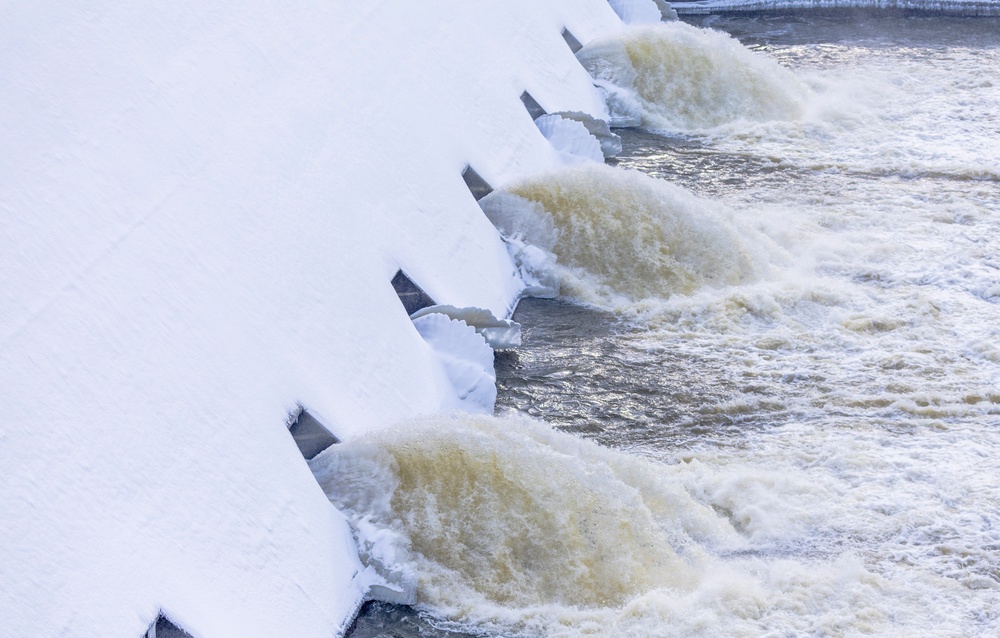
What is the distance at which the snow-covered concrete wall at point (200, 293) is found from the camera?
5043 mm

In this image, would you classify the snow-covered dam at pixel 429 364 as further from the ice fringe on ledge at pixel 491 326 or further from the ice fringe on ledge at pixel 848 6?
the ice fringe on ledge at pixel 848 6

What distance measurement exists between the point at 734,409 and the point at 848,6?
12.9m

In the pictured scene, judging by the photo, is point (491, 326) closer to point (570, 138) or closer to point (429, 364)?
point (429, 364)

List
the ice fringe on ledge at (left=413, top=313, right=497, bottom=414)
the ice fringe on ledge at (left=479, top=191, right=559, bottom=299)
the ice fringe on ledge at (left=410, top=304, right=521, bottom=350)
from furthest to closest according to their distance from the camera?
the ice fringe on ledge at (left=479, top=191, right=559, bottom=299)
the ice fringe on ledge at (left=410, top=304, right=521, bottom=350)
the ice fringe on ledge at (left=413, top=313, right=497, bottom=414)

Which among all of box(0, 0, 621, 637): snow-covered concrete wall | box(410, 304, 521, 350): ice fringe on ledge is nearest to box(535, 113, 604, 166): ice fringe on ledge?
box(0, 0, 621, 637): snow-covered concrete wall

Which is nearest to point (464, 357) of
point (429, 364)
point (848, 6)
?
point (429, 364)

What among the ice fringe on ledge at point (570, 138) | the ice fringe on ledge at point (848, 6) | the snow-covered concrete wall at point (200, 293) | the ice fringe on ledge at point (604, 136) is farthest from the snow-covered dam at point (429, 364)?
the ice fringe on ledge at point (848, 6)

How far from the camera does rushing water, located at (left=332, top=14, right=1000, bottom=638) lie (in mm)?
6422

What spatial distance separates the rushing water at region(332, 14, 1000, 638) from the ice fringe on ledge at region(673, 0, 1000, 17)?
183 inches

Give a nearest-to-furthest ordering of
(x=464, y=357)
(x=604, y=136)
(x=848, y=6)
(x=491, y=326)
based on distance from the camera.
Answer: (x=464, y=357) → (x=491, y=326) → (x=604, y=136) → (x=848, y=6)

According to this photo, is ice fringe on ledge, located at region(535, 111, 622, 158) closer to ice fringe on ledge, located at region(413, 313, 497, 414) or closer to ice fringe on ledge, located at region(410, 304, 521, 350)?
ice fringe on ledge, located at region(410, 304, 521, 350)

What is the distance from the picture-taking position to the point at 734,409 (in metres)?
8.47

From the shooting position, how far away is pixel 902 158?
13359 mm

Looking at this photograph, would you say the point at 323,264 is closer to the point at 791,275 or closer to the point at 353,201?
the point at 353,201
